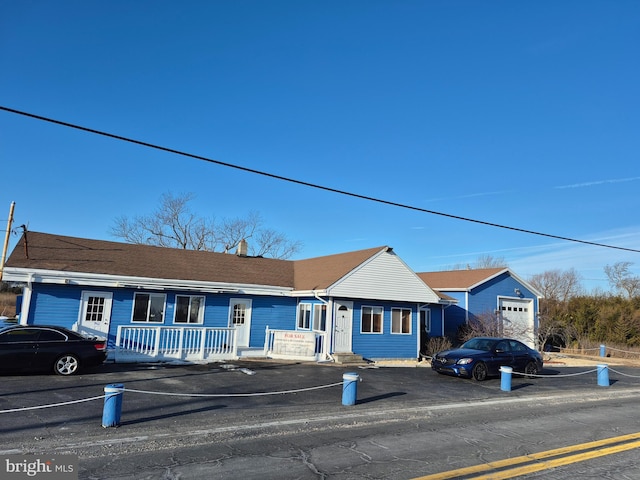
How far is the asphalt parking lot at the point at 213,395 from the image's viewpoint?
7.38 meters

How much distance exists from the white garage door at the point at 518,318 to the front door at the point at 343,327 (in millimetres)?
13227

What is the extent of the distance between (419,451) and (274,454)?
217cm

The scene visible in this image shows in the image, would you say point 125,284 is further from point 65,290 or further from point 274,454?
point 274,454

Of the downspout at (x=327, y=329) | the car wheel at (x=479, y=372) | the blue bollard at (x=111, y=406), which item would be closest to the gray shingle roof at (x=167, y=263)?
the downspout at (x=327, y=329)

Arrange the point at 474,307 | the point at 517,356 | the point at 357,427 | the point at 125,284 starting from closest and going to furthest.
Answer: the point at 357,427
the point at 517,356
the point at 125,284
the point at 474,307

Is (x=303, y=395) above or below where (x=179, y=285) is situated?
below

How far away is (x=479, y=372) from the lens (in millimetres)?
15086

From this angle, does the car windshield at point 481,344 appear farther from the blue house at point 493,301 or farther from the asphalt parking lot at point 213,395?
the blue house at point 493,301

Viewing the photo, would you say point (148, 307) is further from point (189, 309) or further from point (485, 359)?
point (485, 359)

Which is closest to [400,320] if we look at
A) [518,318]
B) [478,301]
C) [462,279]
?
[478,301]

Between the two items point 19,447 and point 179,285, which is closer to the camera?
point 19,447

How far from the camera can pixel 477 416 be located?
31.2 feet

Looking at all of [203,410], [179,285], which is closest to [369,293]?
[179,285]

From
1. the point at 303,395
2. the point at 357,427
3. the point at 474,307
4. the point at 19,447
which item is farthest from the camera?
the point at 474,307
